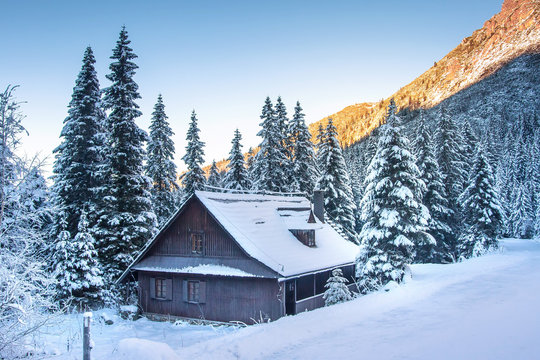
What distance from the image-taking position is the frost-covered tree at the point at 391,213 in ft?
66.3

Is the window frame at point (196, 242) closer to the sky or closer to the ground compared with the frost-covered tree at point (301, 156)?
closer to the ground

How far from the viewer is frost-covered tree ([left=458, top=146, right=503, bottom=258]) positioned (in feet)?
102

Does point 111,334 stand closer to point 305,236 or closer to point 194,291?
point 194,291

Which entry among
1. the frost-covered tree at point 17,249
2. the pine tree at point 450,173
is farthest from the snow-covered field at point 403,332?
the pine tree at point 450,173

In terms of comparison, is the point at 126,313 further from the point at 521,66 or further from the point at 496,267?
the point at 521,66

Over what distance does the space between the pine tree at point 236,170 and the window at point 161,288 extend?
16.0m

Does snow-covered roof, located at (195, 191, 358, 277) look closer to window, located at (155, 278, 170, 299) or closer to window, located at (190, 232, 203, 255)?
window, located at (190, 232, 203, 255)

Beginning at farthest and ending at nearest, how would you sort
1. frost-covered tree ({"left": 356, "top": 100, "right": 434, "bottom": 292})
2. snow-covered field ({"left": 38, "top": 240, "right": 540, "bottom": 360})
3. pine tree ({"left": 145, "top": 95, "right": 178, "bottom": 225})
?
pine tree ({"left": 145, "top": 95, "right": 178, "bottom": 225}) < frost-covered tree ({"left": 356, "top": 100, "right": 434, "bottom": 292}) < snow-covered field ({"left": 38, "top": 240, "right": 540, "bottom": 360})

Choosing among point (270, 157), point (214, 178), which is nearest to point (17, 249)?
point (270, 157)

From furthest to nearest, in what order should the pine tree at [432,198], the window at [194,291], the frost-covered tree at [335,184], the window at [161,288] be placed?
the frost-covered tree at [335,184] < the pine tree at [432,198] < the window at [161,288] < the window at [194,291]

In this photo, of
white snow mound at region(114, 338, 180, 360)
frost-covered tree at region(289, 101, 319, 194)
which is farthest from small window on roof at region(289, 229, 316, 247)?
white snow mound at region(114, 338, 180, 360)

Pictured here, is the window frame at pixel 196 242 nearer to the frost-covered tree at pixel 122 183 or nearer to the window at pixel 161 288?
the window at pixel 161 288

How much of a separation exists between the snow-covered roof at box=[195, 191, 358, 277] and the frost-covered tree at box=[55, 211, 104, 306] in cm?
769

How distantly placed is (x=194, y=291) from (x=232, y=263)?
3.45m
